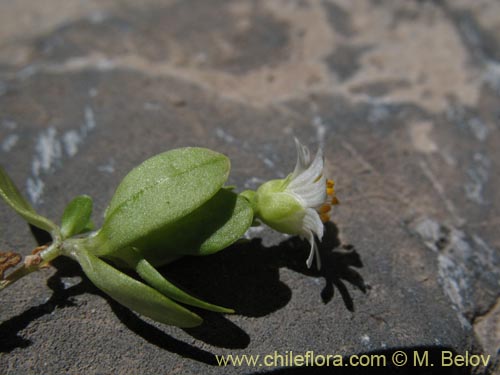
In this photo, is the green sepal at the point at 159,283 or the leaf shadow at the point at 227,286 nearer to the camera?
the green sepal at the point at 159,283

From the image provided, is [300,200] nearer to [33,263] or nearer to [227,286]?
[227,286]

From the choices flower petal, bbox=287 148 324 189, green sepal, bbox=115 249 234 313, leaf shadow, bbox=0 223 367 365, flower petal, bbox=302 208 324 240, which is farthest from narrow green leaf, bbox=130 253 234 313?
flower petal, bbox=287 148 324 189

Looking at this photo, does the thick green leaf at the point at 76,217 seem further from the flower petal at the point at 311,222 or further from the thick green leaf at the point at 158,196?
the flower petal at the point at 311,222

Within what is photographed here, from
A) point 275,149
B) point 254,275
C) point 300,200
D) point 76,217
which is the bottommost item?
point 254,275

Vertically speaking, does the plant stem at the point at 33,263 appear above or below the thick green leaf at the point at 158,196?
below

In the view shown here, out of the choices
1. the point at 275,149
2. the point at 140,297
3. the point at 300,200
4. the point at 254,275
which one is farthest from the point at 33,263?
the point at 275,149

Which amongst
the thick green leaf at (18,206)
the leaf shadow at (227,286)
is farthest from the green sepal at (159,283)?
the thick green leaf at (18,206)

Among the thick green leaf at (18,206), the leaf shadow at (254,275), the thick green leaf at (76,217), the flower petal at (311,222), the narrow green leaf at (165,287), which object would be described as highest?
the thick green leaf at (18,206)
